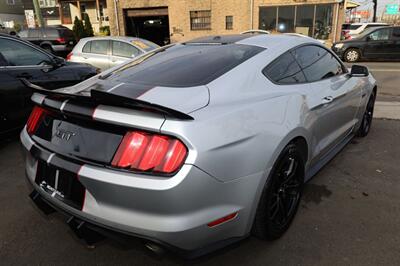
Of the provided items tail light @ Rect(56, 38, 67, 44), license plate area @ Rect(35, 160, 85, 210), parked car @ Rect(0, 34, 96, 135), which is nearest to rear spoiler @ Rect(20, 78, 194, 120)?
license plate area @ Rect(35, 160, 85, 210)

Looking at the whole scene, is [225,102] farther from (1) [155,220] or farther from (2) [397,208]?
(2) [397,208]

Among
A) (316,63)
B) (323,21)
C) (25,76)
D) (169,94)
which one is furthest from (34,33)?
(169,94)

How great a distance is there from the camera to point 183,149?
182 cm

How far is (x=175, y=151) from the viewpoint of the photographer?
1824 millimetres

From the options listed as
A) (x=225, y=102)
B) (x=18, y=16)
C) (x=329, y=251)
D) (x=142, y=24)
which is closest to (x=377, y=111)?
(x=329, y=251)

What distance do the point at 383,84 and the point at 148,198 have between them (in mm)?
9656

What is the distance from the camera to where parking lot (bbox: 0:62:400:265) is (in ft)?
7.95

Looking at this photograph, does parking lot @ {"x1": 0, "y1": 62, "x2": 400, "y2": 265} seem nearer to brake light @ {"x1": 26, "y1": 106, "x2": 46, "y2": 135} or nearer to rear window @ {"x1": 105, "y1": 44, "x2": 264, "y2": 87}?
brake light @ {"x1": 26, "y1": 106, "x2": 46, "y2": 135}

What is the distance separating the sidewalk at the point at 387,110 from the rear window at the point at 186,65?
4336 mm

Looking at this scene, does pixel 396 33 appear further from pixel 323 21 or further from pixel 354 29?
pixel 354 29

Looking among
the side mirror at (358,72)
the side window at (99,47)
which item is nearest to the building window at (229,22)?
the side window at (99,47)

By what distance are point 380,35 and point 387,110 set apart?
10726 millimetres

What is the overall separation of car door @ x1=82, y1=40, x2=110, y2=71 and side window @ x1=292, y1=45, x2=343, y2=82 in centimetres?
692

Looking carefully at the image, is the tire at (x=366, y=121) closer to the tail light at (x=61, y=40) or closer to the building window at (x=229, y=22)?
the tail light at (x=61, y=40)
